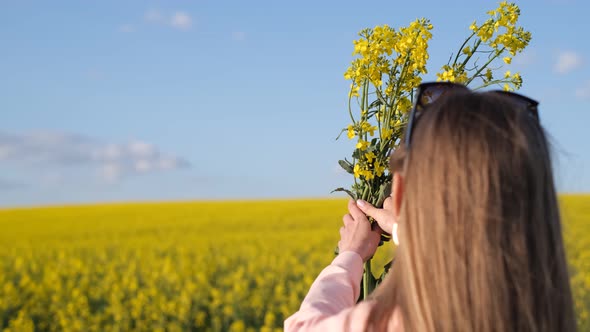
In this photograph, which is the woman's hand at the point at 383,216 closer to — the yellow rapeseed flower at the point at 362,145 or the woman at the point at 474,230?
the yellow rapeseed flower at the point at 362,145

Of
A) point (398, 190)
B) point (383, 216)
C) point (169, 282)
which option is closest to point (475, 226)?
point (398, 190)

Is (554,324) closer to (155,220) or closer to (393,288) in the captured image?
(393,288)

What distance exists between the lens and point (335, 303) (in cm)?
149

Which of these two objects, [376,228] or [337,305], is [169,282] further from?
[337,305]

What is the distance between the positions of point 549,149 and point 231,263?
269 inches

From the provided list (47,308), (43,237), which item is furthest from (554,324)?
(43,237)

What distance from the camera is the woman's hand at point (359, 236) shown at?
5.59 ft

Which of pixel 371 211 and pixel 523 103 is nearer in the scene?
pixel 523 103

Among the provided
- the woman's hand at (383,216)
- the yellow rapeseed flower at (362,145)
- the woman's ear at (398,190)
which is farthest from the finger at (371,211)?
the woman's ear at (398,190)

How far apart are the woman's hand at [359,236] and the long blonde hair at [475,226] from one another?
15.8 inches

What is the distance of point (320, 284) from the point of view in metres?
1.53

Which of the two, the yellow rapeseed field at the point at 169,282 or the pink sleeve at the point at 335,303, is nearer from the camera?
the pink sleeve at the point at 335,303

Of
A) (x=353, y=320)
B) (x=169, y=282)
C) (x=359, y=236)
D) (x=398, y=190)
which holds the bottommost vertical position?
(x=169, y=282)

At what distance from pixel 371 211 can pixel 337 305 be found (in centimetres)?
34
